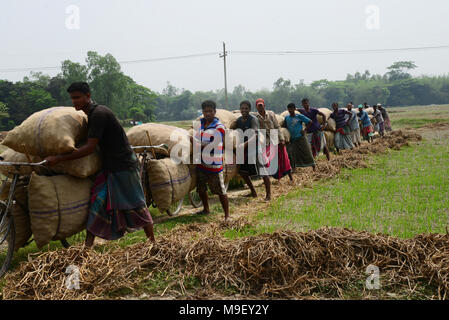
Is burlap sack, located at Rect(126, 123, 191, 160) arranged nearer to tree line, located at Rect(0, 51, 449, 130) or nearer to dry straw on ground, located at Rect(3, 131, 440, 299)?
dry straw on ground, located at Rect(3, 131, 440, 299)

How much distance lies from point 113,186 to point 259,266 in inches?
67.6

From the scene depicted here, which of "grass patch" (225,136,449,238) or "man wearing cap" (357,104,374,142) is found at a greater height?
"man wearing cap" (357,104,374,142)

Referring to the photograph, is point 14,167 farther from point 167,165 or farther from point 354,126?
point 354,126

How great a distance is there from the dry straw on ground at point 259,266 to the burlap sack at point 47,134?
39.9 inches

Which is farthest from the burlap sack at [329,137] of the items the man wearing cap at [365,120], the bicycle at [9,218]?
the bicycle at [9,218]

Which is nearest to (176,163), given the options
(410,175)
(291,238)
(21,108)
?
(291,238)

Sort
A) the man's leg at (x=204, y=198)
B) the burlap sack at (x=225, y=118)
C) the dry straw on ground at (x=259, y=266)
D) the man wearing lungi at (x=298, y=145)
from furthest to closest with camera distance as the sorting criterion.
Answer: the man wearing lungi at (x=298, y=145), the burlap sack at (x=225, y=118), the man's leg at (x=204, y=198), the dry straw on ground at (x=259, y=266)

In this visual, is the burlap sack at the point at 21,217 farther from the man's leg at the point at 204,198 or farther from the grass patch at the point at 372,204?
the man's leg at the point at 204,198

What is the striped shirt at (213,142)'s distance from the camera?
471cm

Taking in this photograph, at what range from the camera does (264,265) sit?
2770 millimetres

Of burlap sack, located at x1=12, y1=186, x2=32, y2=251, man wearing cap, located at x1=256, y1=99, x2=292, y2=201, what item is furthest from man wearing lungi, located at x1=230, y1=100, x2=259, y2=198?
burlap sack, located at x1=12, y1=186, x2=32, y2=251

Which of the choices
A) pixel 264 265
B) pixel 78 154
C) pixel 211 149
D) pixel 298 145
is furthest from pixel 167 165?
pixel 298 145

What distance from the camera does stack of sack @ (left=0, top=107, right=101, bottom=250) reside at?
3.23 metres

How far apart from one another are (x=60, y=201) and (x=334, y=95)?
123 m
